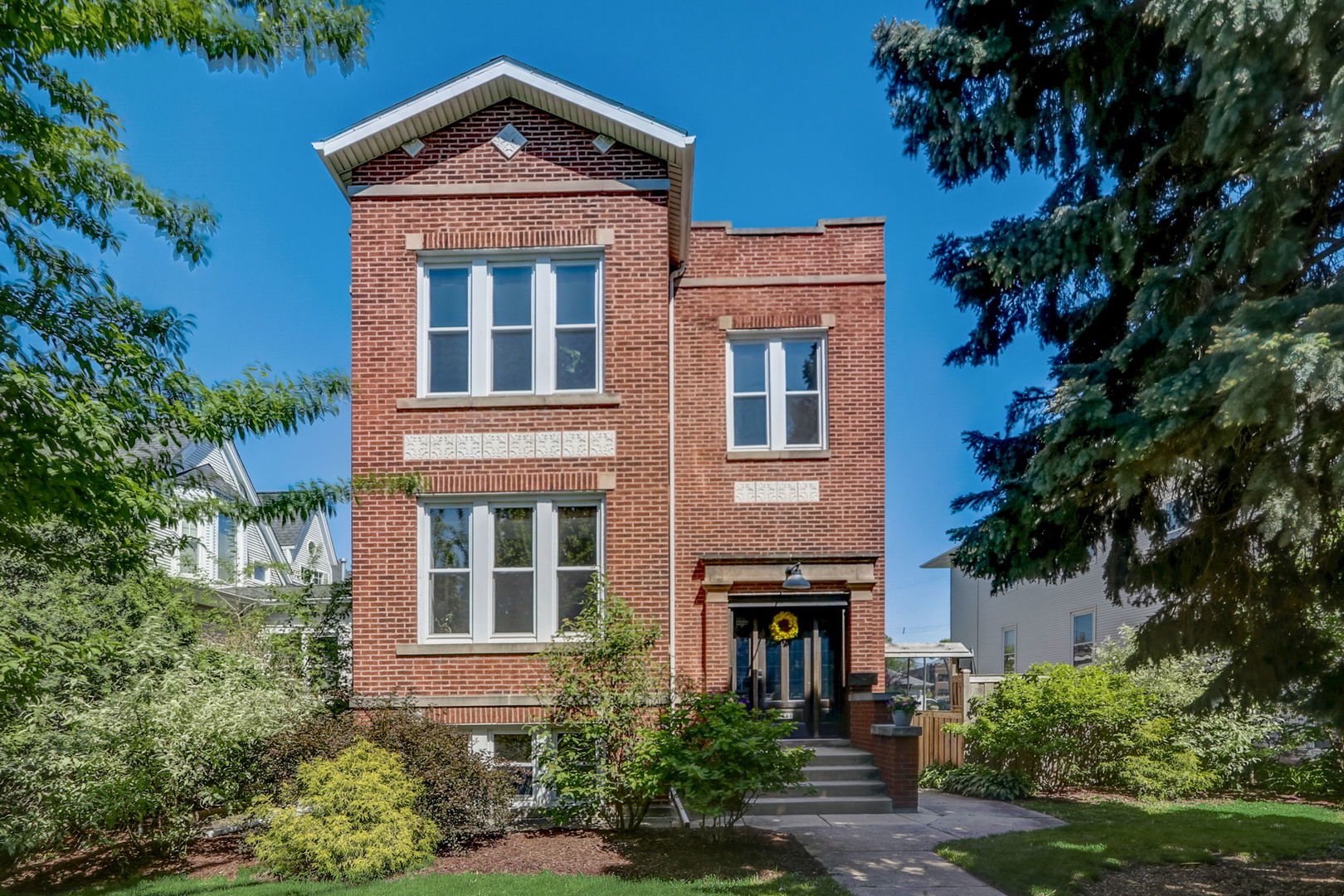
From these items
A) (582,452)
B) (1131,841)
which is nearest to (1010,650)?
(1131,841)

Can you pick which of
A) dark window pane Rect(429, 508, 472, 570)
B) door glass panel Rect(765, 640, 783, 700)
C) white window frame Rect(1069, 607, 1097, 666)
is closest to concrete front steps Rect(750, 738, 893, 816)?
door glass panel Rect(765, 640, 783, 700)

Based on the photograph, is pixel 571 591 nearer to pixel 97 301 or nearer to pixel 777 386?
pixel 777 386

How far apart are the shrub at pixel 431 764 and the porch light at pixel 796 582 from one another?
169 inches

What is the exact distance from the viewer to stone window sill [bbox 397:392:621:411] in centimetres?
1198

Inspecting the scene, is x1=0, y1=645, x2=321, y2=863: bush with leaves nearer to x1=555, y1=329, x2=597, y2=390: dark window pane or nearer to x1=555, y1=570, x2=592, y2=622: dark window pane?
x1=555, y1=570, x2=592, y2=622: dark window pane

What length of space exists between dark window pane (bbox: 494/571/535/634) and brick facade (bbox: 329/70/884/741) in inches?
14.2

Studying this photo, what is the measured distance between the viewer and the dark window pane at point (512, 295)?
12305mm

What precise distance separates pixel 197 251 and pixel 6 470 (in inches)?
122

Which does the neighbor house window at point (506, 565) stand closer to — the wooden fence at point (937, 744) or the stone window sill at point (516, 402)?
the stone window sill at point (516, 402)

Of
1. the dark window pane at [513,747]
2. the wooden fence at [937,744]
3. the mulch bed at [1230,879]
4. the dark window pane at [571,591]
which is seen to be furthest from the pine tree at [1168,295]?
the wooden fence at [937,744]

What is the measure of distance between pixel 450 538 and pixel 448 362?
86.0 inches

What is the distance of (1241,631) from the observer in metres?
8.98

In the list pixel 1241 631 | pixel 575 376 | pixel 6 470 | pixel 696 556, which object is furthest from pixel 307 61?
pixel 1241 631

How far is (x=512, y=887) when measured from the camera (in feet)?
28.5
